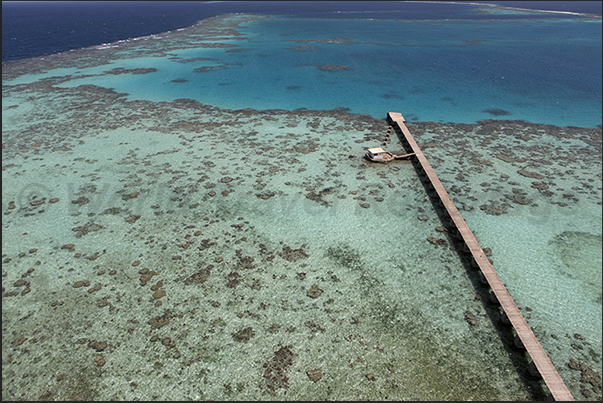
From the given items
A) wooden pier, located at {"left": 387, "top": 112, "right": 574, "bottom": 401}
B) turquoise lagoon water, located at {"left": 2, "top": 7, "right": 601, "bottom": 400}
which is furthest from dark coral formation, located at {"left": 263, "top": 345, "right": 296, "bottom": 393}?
wooden pier, located at {"left": 387, "top": 112, "right": 574, "bottom": 401}

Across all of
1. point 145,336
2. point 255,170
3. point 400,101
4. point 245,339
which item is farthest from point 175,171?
point 400,101

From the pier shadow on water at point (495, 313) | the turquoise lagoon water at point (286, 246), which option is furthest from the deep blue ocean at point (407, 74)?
the pier shadow on water at point (495, 313)

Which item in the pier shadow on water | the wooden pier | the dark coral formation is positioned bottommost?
the dark coral formation

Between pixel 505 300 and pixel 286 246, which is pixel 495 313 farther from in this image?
pixel 286 246

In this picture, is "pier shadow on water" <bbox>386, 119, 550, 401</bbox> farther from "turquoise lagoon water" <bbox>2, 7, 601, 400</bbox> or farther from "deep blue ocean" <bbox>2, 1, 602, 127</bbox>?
"deep blue ocean" <bbox>2, 1, 602, 127</bbox>

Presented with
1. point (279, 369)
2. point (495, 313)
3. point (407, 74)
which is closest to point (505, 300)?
point (495, 313)

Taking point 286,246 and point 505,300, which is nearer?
point 505,300

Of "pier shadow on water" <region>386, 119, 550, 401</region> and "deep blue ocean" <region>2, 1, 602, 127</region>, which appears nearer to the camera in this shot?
"pier shadow on water" <region>386, 119, 550, 401</region>

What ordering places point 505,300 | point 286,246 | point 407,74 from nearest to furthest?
point 505,300 → point 286,246 → point 407,74
